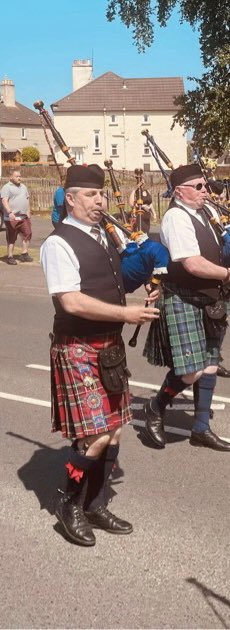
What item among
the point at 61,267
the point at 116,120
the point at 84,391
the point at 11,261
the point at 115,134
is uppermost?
the point at 61,267

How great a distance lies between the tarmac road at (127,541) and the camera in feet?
11.7

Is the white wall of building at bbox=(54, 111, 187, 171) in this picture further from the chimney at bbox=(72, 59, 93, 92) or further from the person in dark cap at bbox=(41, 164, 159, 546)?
the person in dark cap at bbox=(41, 164, 159, 546)

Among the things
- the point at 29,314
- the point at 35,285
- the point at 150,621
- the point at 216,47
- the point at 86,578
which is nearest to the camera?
the point at 150,621

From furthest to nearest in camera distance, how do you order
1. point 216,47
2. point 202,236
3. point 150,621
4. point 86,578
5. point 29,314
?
1. point 216,47
2. point 29,314
3. point 202,236
4. point 86,578
5. point 150,621

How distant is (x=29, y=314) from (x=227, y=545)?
7.46m

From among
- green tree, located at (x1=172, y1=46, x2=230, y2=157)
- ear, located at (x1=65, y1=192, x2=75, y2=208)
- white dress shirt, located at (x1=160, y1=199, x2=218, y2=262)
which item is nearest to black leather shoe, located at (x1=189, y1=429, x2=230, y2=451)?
white dress shirt, located at (x1=160, y1=199, x2=218, y2=262)

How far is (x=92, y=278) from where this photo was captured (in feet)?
13.0

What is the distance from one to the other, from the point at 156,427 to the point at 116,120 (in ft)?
251

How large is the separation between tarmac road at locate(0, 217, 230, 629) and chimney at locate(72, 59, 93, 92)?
78.9 metres

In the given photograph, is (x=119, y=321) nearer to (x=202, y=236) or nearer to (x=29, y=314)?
(x=202, y=236)

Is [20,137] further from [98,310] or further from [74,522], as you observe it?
[98,310]

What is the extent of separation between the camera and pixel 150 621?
3.46 metres

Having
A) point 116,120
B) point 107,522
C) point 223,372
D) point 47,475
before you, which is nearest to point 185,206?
point 47,475

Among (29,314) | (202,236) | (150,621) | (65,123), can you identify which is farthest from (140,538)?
(65,123)
